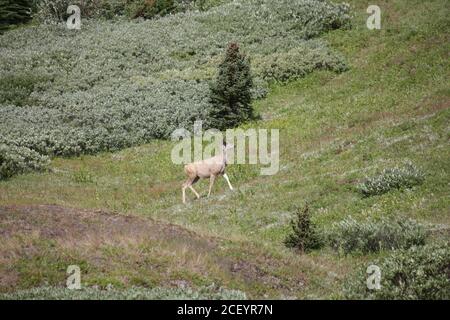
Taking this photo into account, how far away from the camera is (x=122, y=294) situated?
12.3 meters

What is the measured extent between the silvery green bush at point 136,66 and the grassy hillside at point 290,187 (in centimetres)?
171

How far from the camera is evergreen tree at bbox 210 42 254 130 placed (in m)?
37.6

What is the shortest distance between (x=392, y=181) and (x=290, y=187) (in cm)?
470

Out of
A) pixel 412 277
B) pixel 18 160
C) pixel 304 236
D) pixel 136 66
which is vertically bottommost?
pixel 18 160

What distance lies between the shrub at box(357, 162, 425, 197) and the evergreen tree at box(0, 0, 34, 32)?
54094mm

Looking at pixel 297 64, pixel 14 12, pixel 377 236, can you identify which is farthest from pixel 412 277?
pixel 14 12

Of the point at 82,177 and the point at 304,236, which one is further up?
the point at 304,236

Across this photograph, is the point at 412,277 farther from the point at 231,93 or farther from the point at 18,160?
the point at 231,93

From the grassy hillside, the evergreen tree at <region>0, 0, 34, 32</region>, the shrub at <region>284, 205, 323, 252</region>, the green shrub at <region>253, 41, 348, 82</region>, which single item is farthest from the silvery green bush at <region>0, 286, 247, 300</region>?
the evergreen tree at <region>0, 0, 34, 32</region>

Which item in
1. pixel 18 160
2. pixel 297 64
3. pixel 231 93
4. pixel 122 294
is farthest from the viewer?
pixel 297 64

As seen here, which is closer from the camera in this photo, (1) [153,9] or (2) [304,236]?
(2) [304,236]

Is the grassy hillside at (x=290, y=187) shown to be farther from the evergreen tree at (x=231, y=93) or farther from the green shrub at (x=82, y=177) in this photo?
the evergreen tree at (x=231, y=93)

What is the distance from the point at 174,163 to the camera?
107ft

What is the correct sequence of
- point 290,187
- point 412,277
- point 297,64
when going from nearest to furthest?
point 412,277
point 290,187
point 297,64
